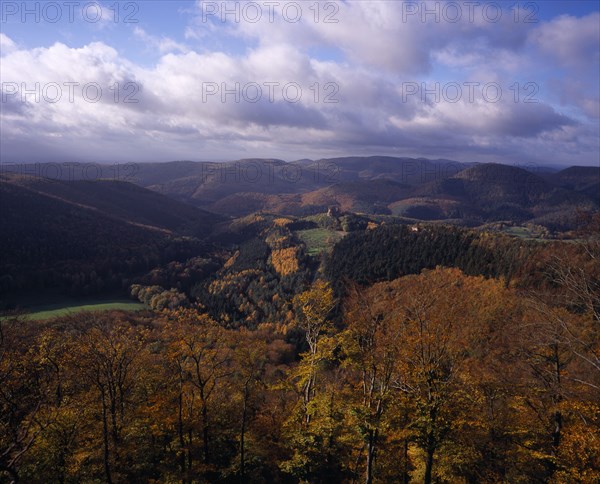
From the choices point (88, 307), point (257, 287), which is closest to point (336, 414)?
point (257, 287)

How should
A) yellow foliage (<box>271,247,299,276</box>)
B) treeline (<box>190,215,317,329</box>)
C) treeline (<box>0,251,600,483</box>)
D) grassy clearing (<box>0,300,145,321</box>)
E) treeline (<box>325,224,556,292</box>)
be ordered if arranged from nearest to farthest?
treeline (<box>0,251,600,483</box>) → treeline (<box>325,224,556,292</box>) → grassy clearing (<box>0,300,145,321</box>) → treeline (<box>190,215,317,329</box>) → yellow foliage (<box>271,247,299,276</box>)

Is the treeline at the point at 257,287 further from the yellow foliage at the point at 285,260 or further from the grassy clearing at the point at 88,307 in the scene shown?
the grassy clearing at the point at 88,307

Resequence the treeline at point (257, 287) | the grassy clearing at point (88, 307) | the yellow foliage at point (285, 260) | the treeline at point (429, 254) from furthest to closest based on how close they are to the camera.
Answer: the yellow foliage at point (285, 260) → the treeline at point (257, 287) → the grassy clearing at point (88, 307) → the treeline at point (429, 254)

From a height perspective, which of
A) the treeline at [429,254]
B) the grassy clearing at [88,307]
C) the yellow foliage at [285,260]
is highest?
the treeline at [429,254]

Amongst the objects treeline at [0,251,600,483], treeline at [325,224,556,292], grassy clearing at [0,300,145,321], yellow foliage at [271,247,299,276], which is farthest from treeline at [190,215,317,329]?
treeline at [0,251,600,483]

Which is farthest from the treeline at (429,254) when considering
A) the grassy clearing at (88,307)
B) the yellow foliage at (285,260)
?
the grassy clearing at (88,307)

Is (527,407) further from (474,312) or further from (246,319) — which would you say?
(246,319)

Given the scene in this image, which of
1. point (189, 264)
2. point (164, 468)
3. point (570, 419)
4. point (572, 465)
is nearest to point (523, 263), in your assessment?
point (570, 419)

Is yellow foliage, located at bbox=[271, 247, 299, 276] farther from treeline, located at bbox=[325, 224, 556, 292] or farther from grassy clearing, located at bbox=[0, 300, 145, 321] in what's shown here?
grassy clearing, located at bbox=[0, 300, 145, 321]
